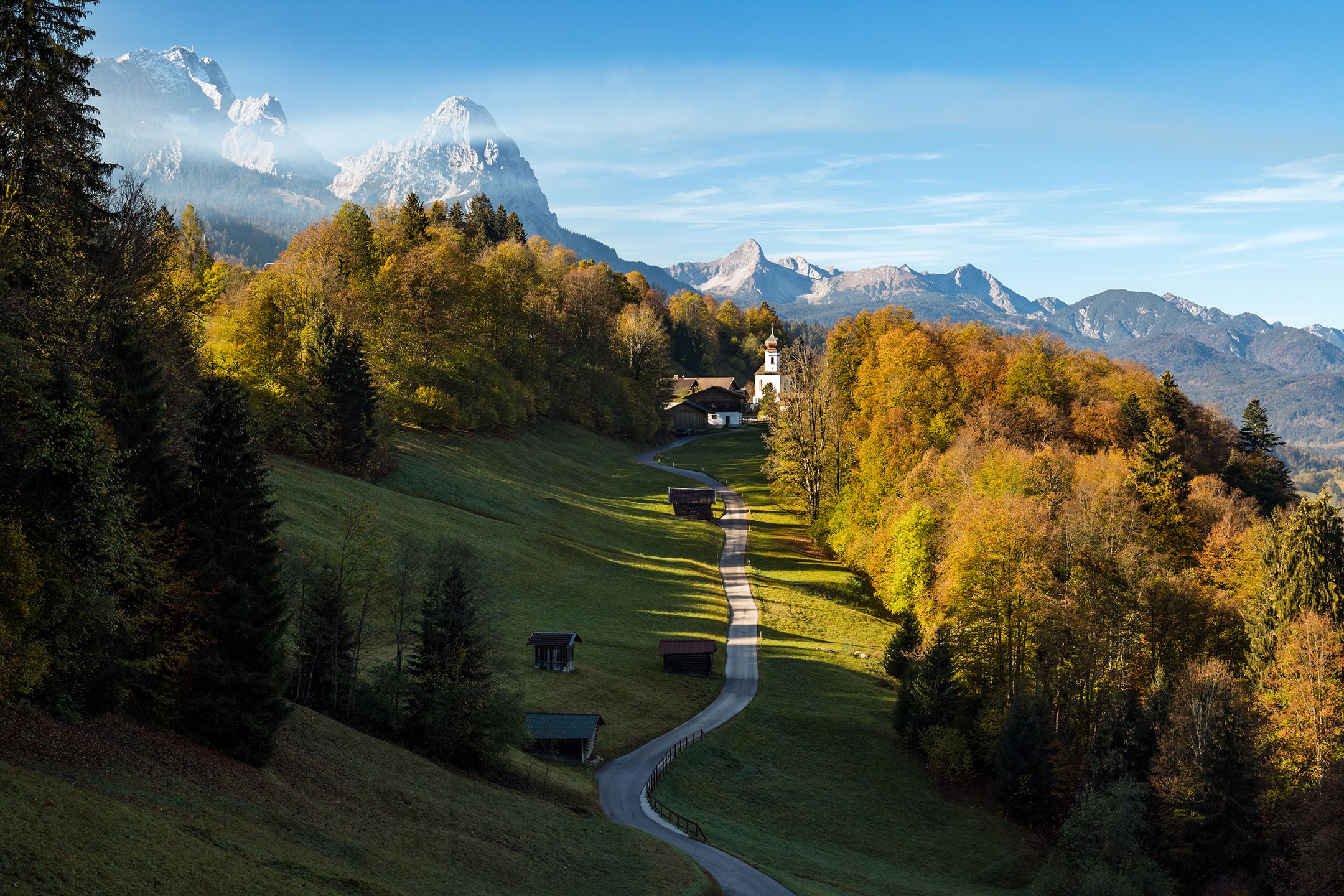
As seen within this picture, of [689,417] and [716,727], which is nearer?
[716,727]

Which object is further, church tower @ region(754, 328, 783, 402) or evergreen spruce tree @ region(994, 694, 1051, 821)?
church tower @ region(754, 328, 783, 402)

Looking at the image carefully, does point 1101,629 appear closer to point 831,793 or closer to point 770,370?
point 831,793

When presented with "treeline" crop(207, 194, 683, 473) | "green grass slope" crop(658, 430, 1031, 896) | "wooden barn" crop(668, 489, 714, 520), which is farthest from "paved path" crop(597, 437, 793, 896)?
"treeline" crop(207, 194, 683, 473)

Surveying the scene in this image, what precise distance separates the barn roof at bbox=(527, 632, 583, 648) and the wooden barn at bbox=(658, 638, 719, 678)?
6.79m

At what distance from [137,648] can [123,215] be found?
1758 cm

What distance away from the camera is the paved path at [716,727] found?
2589 cm

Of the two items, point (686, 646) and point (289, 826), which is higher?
point (289, 826)

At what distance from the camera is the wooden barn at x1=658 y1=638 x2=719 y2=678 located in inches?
1832

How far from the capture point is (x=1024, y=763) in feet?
124

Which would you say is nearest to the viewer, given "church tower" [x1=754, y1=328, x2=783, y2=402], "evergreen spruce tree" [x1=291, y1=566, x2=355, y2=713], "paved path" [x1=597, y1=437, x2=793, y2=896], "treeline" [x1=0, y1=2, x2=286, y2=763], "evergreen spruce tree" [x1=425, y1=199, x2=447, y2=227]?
"treeline" [x1=0, y1=2, x2=286, y2=763]

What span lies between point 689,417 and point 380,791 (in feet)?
381

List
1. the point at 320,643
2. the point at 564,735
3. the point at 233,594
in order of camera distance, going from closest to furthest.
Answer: the point at 233,594 < the point at 320,643 < the point at 564,735

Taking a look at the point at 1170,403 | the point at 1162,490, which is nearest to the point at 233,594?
the point at 1162,490

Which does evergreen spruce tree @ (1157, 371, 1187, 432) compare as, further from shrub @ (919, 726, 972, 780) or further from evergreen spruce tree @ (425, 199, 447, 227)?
evergreen spruce tree @ (425, 199, 447, 227)
